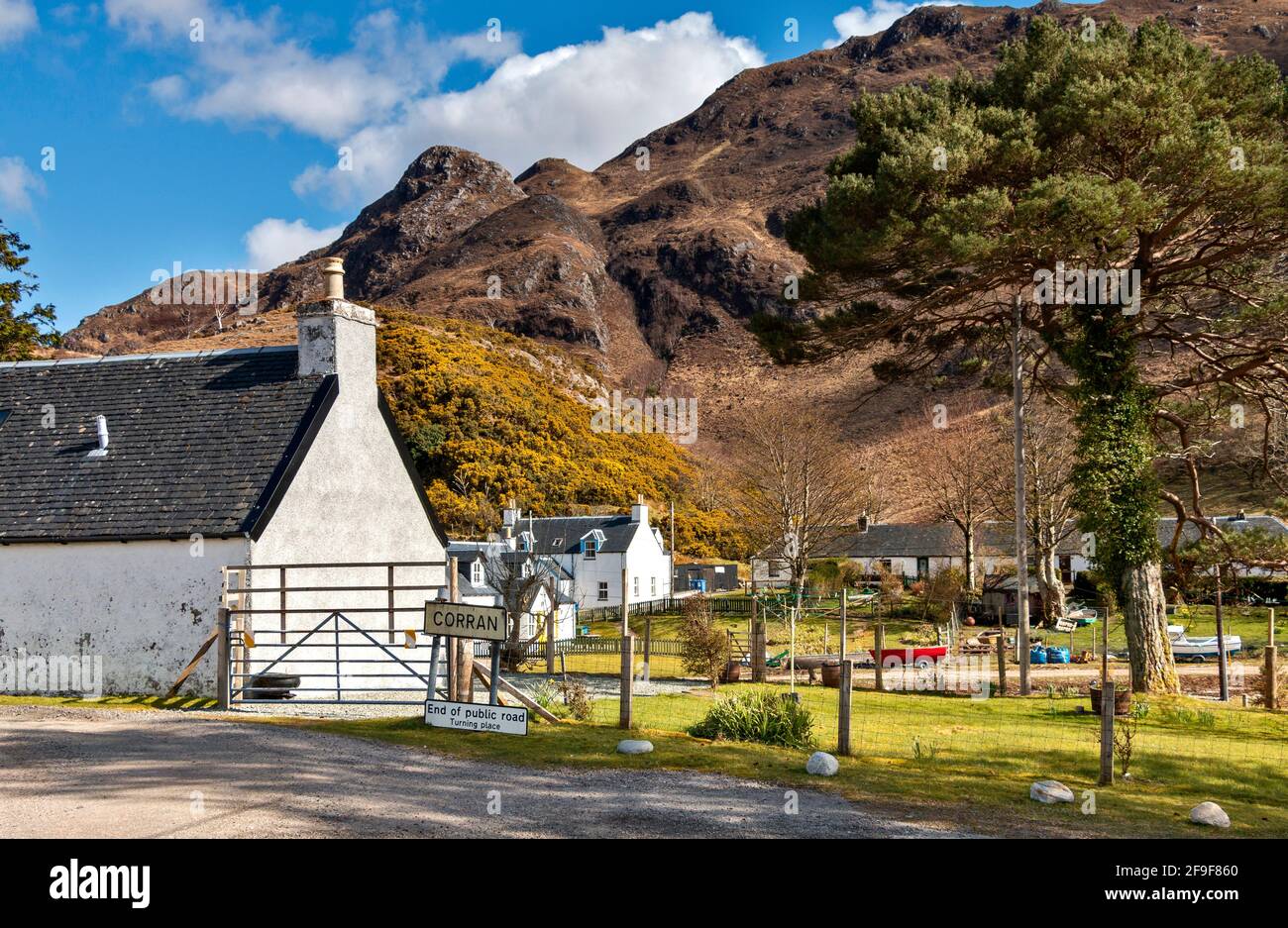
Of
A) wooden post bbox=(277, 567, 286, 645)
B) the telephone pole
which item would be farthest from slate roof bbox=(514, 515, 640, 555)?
wooden post bbox=(277, 567, 286, 645)

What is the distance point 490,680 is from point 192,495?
803 centimetres

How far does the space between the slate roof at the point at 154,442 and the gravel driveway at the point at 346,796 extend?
5820mm

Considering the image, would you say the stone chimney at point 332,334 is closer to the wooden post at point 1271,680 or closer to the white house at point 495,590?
the white house at point 495,590

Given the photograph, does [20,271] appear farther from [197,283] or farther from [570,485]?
[197,283]

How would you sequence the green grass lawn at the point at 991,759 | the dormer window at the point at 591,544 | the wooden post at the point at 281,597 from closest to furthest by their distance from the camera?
the green grass lawn at the point at 991,759
the wooden post at the point at 281,597
the dormer window at the point at 591,544

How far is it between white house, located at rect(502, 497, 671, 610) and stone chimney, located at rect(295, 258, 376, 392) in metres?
38.0

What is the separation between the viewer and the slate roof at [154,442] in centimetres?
1806

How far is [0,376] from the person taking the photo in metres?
22.9

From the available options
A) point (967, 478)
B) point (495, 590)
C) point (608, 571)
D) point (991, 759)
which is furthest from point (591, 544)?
point (991, 759)

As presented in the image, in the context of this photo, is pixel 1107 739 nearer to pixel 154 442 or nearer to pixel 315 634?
pixel 315 634

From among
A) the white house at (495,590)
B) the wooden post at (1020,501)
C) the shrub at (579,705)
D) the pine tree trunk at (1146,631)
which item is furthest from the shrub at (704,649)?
the white house at (495,590)

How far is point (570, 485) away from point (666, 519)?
35.9ft

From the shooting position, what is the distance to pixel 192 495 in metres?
18.3

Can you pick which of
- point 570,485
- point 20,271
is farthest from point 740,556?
point 20,271
